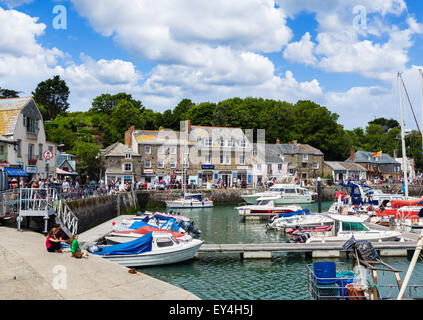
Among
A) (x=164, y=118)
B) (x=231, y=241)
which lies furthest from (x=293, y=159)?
(x=231, y=241)

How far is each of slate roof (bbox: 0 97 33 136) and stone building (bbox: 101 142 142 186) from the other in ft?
83.5

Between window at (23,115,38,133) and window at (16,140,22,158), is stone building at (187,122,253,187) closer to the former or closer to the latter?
window at (23,115,38,133)

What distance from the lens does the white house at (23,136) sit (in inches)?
1380

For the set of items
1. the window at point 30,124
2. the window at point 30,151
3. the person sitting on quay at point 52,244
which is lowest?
the person sitting on quay at point 52,244

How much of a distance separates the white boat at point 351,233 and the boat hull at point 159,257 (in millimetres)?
9055

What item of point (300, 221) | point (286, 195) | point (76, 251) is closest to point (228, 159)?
point (286, 195)

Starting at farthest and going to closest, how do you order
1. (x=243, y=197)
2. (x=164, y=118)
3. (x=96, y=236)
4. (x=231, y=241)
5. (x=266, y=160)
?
(x=164, y=118) < (x=266, y=160) < (x=243, y=197) < (x=231, y=241) < (x=96, y=236)

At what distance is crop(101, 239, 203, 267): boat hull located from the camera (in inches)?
824

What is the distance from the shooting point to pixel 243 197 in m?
58.4

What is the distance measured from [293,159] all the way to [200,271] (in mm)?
62864

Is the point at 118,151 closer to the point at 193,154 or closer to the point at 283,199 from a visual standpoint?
the point at 193,154

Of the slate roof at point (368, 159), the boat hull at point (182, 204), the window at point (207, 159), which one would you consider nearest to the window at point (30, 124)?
the boat hull at point (182, 204)

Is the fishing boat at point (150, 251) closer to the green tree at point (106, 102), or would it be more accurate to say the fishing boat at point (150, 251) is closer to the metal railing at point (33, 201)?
the metal railing at point (33, 201)
